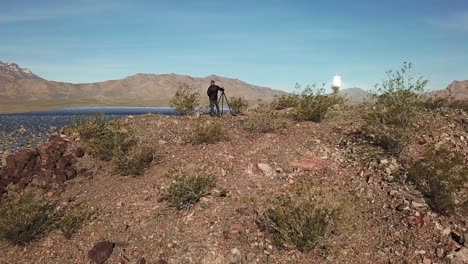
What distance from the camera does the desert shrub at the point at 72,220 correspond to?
36.6ft

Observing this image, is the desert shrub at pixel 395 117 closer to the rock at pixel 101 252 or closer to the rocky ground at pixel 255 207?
the rocky ground at pixel 255 207

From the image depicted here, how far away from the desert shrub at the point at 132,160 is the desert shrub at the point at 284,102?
10135 mm

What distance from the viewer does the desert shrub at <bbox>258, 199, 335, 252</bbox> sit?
31.2 ft

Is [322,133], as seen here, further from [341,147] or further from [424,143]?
[424,143]

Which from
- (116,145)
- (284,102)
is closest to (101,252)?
(116,145)

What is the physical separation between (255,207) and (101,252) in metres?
4.61

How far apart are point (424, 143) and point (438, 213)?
4307 mm

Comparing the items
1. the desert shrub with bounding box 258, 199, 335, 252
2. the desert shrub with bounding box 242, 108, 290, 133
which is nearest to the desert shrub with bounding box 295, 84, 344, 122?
the desert shrub with bounding box 242, 108, 290, 133

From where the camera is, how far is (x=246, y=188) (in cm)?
1237

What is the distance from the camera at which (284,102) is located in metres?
23.2

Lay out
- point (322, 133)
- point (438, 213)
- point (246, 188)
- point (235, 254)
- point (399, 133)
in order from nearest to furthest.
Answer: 1. point (235, 254)
2. point (438, 213)
3. point (246, 188)
4. point (399, 133)
5. point (322, 133)

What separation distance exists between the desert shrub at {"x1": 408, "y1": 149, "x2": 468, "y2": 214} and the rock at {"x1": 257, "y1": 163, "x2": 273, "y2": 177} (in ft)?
15.2

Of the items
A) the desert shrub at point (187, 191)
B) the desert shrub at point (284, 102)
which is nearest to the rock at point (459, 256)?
the desert shrub at point (187, 191)

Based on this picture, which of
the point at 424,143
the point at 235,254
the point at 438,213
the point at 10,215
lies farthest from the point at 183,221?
the point at 424,143
